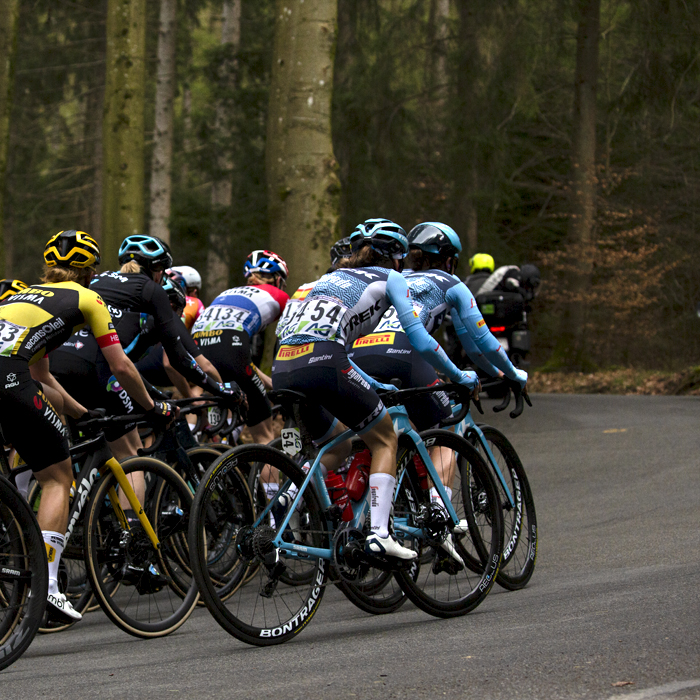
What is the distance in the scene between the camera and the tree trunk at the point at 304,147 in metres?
12.4

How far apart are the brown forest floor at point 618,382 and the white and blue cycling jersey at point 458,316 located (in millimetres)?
11764

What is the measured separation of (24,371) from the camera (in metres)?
5.41

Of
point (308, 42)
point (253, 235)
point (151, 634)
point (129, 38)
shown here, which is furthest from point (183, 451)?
point (253, 235)

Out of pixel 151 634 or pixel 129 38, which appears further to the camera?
pixel 129 38

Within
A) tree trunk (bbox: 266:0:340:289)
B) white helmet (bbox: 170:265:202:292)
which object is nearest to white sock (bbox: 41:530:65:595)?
white helmet (bbox: 170:265:202:292)

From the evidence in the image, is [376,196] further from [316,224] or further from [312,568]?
[312,568]

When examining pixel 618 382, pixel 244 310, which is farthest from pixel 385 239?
pixel 618 382

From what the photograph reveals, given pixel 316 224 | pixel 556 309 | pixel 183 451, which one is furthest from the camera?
pixel 556 309

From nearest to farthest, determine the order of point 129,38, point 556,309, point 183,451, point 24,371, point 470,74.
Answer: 1. point 24,371
2. point 183,451
3. point 129,38
4. point 470,74
5. point 556,309

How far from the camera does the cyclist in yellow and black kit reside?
5.38 m

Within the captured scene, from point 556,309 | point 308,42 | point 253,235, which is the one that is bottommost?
point 556,309

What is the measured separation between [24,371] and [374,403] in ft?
5.73

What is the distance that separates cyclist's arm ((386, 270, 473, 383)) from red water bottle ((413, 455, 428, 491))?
50cm

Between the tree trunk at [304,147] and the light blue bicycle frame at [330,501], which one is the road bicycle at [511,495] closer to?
the light blue bicycle frame at [330,501]
